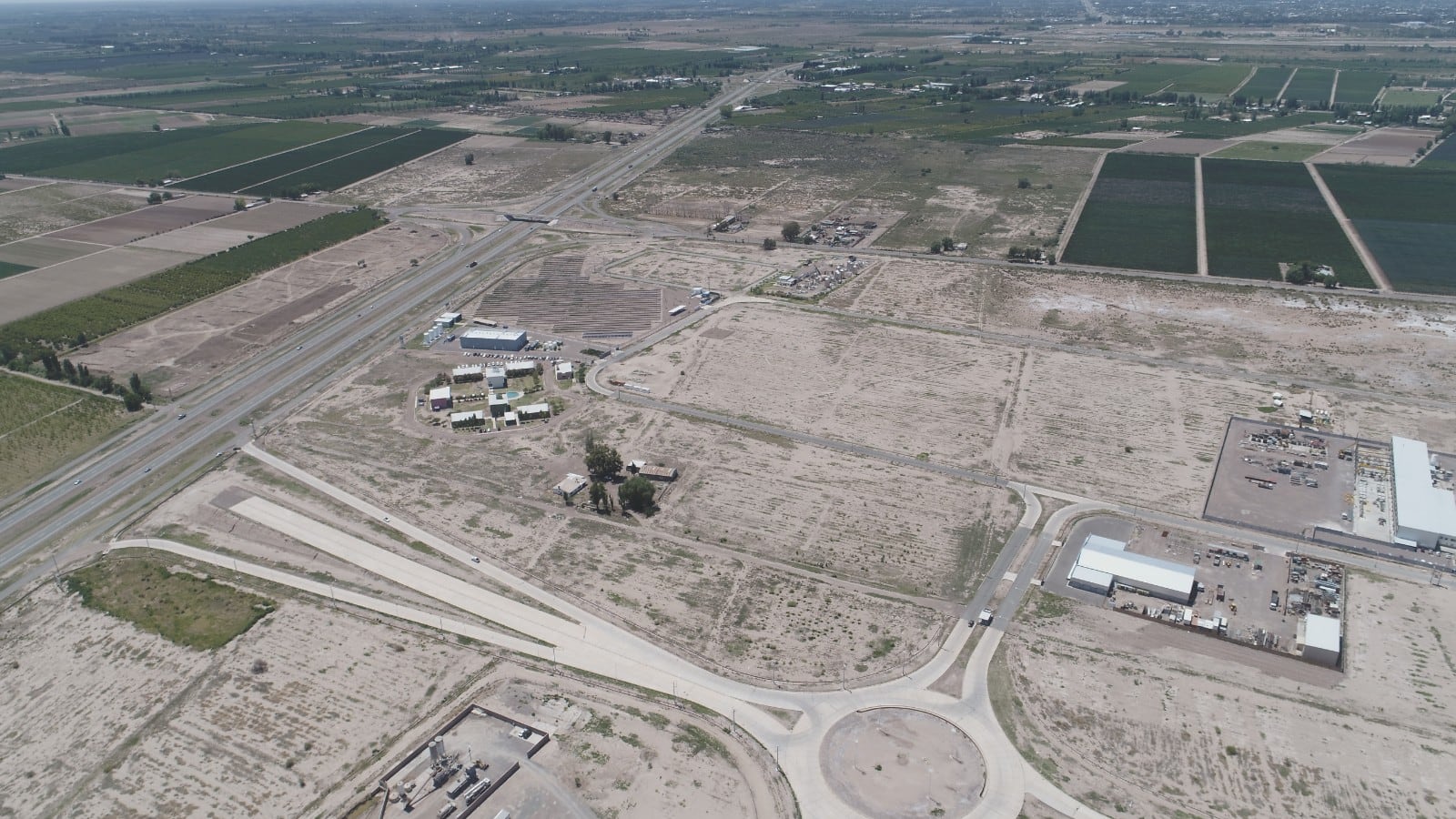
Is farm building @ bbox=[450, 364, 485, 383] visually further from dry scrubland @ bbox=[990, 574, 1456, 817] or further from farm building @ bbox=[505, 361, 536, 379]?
dry scrubland @ bbox=[990, 574, 1456, 817]

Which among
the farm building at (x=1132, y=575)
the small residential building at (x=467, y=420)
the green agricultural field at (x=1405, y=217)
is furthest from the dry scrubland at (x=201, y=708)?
the green agricultural field at (x=1405, y=217)

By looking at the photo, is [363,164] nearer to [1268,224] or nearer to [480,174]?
[480,174]

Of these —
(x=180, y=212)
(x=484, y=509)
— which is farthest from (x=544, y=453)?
(x=180, y=212)

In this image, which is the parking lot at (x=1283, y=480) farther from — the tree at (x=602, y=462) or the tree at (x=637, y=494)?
the tree at (x=602, y=462)

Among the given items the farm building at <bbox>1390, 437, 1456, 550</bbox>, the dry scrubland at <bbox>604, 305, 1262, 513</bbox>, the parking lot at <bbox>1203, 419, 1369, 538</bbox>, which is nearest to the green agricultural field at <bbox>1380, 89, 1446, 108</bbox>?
the dry scrubland at <bbox>604, 305, 1262, 513</bbox>

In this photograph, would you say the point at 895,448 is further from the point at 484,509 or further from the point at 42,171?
the point at 42,171

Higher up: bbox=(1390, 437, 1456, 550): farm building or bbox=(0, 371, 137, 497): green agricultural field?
bbox=(0, 371, 137, 497): green agricultural field
